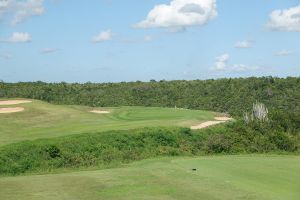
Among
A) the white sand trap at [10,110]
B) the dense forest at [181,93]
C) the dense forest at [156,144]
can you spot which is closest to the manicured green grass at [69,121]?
the white sand trap at [10,110]

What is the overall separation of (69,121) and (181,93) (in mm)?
33961

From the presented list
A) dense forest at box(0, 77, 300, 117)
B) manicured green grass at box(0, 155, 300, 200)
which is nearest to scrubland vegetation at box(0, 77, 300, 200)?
manicured green grass at box(0, 155, 300, 200)

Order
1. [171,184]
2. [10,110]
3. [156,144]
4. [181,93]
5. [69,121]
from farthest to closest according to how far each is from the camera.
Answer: [181,93], [10,110], [69,121], [156,144], [171,184]

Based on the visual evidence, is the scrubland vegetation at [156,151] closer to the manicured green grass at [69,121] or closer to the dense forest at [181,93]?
the manicured green grass at [69,121]

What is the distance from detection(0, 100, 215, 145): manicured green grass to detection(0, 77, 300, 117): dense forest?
1684 cm

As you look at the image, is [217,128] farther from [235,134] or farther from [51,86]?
[51,86]

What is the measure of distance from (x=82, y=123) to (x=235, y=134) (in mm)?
9229

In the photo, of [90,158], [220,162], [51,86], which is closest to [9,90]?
[51,86]

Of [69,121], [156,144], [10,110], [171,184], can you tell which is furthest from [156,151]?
[10,110]

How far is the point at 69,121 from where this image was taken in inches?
1323

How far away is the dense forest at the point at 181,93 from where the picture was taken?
5925 centimetres

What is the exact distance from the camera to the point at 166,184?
14.1m

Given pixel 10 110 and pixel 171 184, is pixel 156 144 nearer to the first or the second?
pixel 171 184

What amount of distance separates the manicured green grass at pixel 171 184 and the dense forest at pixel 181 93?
38.3 metres
